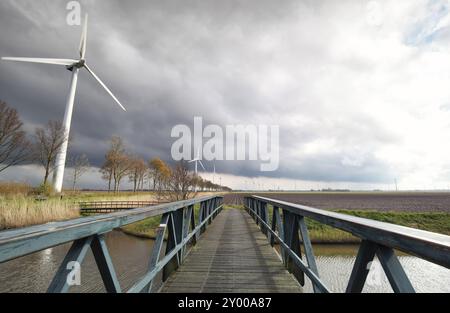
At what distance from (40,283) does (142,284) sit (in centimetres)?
1083

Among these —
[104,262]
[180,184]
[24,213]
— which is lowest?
[24,213]

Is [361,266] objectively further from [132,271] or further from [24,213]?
[24,213]

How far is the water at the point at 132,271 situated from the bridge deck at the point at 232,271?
4.08 meters

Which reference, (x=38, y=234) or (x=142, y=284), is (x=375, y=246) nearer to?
(x=38, y=234)

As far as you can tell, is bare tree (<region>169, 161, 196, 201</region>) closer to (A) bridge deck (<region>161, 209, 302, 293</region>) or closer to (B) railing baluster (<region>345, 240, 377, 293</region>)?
(A) bridge deck (<region>161, 209, 302, 293</region>)

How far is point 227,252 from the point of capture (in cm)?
581

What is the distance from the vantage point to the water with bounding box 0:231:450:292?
369 inches

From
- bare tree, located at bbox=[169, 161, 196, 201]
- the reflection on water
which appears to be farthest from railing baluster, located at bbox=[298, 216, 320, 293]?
bare tree, located at bbox=[169, 161, 196, 201]

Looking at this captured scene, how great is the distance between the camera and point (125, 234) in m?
21.3

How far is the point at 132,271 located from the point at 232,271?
367 inches

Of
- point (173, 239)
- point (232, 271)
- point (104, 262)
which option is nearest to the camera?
point (104, 262)

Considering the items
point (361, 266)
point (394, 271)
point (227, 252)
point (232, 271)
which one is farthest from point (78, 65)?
point (394, 271)

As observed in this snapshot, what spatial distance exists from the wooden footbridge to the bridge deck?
15mm
